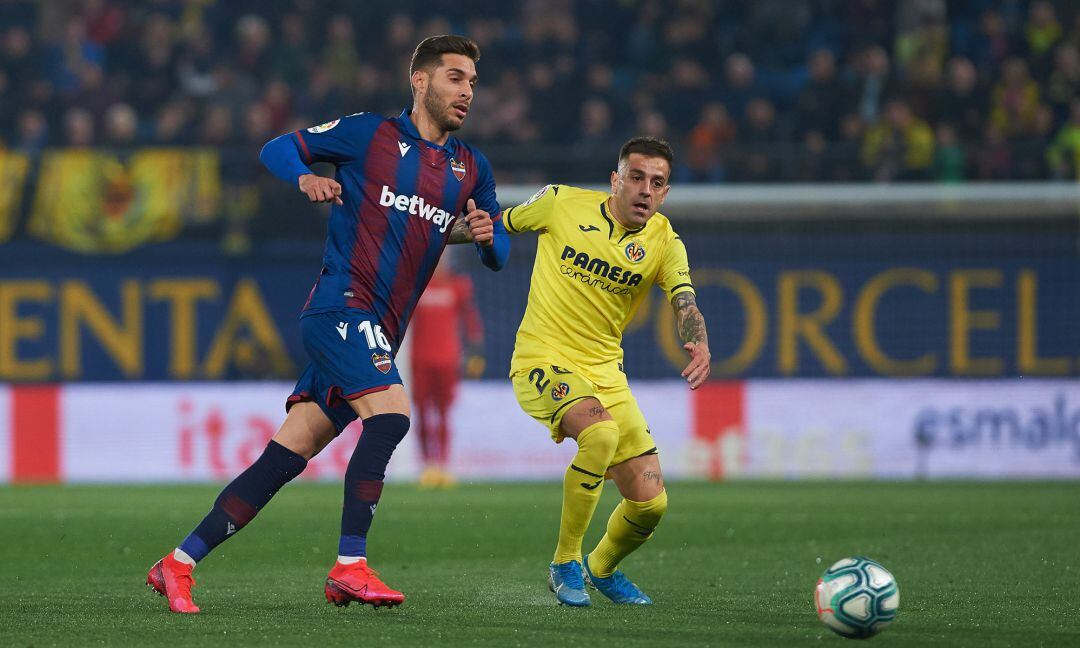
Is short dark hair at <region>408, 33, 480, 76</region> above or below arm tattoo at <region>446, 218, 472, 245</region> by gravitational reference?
above

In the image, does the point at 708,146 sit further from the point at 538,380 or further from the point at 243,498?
the point at 243,498

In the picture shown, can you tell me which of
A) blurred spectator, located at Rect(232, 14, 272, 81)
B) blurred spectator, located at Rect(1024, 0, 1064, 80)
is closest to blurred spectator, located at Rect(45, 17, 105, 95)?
blurred spectator, located at Rect(232, 14, 272, 81)

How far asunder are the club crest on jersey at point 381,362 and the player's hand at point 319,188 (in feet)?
1.98

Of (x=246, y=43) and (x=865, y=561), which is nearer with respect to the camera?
(x=865, y=561)

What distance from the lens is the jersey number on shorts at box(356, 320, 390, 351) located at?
19.5 ft

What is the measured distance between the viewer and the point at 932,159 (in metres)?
16.3

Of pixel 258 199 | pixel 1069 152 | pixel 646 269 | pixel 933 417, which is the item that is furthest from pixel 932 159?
pixel 646 269

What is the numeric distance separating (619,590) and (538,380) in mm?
911

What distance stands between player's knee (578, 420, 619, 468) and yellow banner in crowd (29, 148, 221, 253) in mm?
10867

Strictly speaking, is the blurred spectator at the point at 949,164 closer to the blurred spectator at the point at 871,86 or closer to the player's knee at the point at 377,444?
the blurred spectator at the point at 871,86

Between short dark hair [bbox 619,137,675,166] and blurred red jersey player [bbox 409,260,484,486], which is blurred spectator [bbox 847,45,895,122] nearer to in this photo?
blurred red jersey player [bbox 409,260,484,486]

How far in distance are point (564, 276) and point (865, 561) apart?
6.39 feet

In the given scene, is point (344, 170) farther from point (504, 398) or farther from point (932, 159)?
point (932, 159)

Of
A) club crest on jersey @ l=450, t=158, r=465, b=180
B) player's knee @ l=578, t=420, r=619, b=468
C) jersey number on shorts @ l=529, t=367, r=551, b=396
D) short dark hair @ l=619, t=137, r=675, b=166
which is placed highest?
short dark hair @ l=619, t=137, r=675, b=166
